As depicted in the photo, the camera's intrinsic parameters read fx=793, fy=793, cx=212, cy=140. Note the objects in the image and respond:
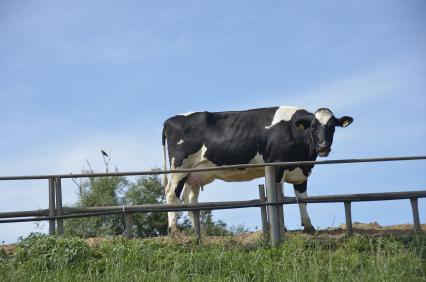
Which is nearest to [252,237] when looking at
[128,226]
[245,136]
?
[128,226]

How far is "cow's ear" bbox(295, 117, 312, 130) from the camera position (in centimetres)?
1658

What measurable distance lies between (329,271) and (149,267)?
280cm

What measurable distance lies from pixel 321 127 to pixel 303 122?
1.64ft

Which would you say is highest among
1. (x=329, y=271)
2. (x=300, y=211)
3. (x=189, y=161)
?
(x=189, y=161)

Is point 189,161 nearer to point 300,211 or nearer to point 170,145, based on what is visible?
point 170,145

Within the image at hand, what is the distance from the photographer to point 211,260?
1214 cm

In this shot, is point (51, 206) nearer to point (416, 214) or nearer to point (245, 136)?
point (245, 136)

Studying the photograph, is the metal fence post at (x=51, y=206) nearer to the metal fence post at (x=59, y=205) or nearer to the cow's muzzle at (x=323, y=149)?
the metal fence post at (x=59, y=205)

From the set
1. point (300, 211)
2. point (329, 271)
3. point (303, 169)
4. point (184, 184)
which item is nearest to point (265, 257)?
point (329, 271)

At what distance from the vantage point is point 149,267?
12008mm

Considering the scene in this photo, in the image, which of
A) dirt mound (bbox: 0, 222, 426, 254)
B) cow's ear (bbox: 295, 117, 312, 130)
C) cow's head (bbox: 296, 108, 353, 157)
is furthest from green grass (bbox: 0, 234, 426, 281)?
cow's ear (bbox: 295, 117, 312, 130)

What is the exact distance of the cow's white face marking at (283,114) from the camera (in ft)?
56.1

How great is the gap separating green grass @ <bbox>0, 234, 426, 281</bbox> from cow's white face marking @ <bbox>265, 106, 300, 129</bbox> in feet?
14.3

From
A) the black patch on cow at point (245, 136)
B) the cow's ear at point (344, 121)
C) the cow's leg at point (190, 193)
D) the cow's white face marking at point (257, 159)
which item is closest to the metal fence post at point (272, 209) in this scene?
the black patch on cow at point (245, 136)
